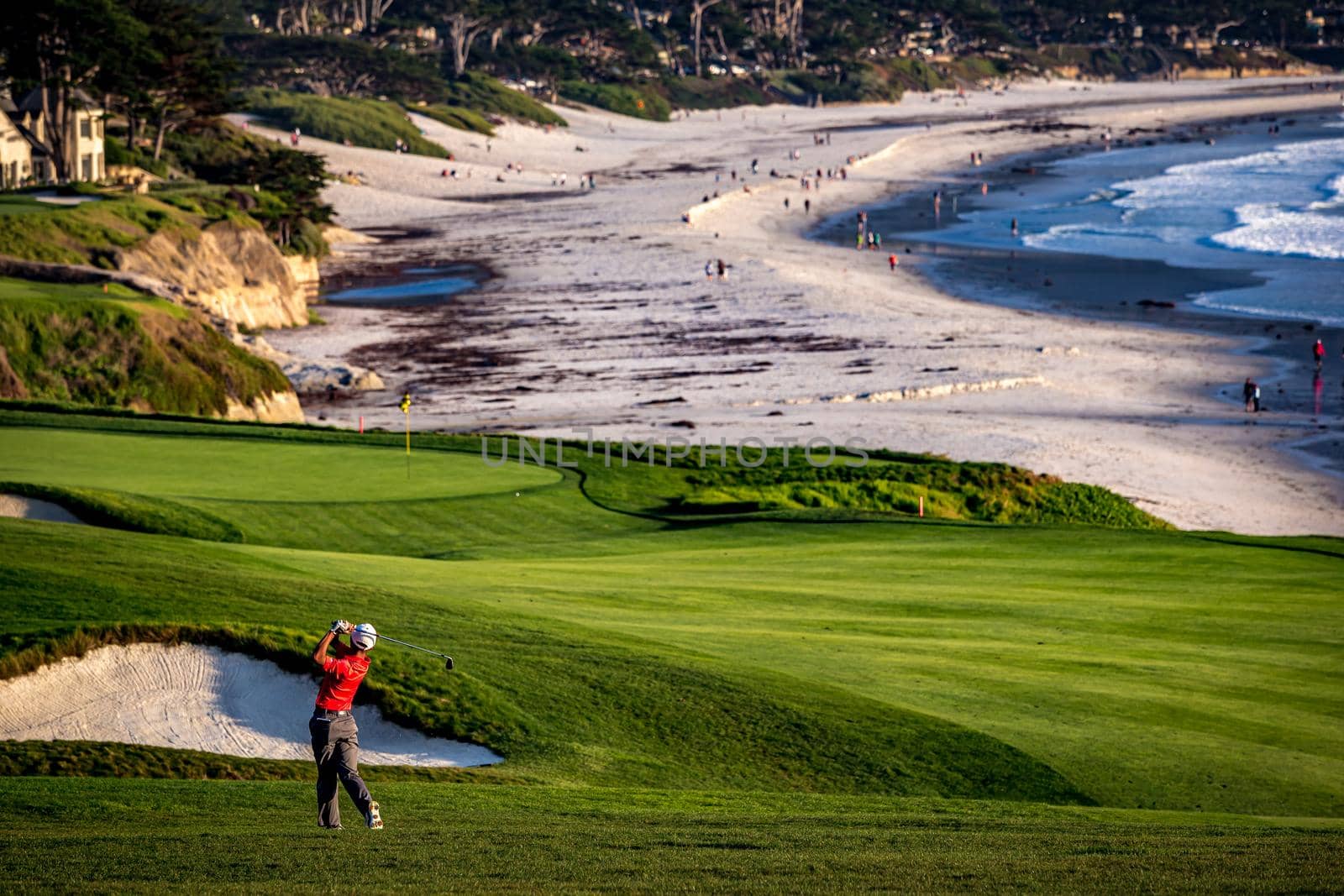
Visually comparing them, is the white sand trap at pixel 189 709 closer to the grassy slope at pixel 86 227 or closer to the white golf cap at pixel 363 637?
the white golf cap at pixel 363 637

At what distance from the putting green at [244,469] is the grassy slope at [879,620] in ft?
1.57

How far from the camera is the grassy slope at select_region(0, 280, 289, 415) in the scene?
131ft

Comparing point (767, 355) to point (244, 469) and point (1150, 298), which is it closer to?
point (1150, 298)

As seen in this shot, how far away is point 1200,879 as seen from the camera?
35.8 feet

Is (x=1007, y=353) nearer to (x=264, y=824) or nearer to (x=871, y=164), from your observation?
(x=264, y=824)

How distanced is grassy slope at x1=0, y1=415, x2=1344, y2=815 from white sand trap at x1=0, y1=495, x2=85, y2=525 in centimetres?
300

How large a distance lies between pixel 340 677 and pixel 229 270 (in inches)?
2125

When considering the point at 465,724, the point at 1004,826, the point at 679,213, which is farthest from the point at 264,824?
the point at 679,213

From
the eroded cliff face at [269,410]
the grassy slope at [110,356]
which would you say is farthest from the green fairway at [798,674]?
the eroded cliff face at [269,410]

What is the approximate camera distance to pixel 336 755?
11508 millimetres

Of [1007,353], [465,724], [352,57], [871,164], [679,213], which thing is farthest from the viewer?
[352,57]

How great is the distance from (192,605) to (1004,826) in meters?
9.36

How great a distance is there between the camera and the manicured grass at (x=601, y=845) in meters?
10.6

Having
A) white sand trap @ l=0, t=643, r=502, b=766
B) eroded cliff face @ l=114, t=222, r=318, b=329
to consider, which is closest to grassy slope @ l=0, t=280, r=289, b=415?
eroded cliff face @ l=114, t=222, r=318, b=329
